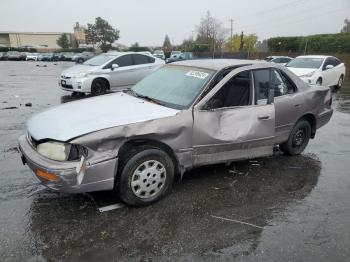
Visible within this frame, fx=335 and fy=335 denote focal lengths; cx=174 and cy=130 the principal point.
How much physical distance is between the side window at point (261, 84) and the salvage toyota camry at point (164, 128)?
0.02 metres

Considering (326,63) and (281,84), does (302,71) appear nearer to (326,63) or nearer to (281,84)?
(326,63)

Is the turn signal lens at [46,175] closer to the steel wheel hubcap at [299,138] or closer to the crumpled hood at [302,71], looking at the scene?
the steel wheel hubcap at [299,138]

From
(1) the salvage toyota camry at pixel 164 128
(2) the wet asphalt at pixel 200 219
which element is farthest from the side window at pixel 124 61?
(2) the wet asphalt at pixel 200 219

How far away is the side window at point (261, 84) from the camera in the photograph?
4.81 meters

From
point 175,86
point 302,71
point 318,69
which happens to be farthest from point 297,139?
point 318,69

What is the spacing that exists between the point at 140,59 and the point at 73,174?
30.7 ft

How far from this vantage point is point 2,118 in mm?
8156

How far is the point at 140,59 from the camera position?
12227 mm

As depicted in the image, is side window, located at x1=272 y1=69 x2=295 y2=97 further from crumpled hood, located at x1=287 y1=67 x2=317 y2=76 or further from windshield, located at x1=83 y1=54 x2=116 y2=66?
crumpled hood, located at x1=287 y1=67 x2=317 y2=76

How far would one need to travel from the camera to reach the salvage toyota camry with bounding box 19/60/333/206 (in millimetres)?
3482

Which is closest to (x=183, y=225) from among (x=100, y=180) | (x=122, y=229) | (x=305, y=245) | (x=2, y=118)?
(x=122, y=229)

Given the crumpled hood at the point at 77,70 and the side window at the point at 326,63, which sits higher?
the crumpled hood at the point at 77,70

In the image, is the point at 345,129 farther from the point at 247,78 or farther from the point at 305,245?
the point at 305,245

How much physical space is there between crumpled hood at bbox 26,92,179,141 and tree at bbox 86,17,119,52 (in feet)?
286
